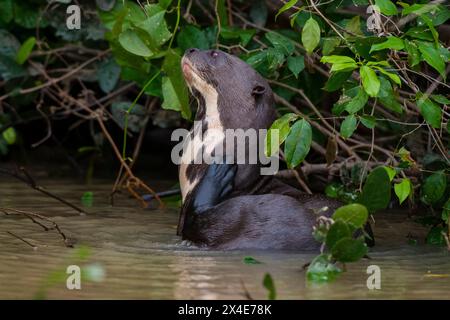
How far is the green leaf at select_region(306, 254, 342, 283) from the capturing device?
3367mm

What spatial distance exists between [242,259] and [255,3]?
2.03 meters

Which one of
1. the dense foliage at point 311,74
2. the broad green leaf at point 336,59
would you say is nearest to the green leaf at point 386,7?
the dense foliage at point 311,74

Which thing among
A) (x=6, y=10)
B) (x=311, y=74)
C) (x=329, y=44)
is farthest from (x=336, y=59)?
(x=6, y=10)

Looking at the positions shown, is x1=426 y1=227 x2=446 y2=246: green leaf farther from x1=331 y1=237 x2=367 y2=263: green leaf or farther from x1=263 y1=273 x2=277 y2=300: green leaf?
x1=263 y1=273 x2=277 y2=300: green leaf

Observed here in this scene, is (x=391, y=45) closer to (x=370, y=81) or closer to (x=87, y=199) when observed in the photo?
(x=370, y=81)

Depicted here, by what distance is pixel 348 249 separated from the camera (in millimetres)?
3328

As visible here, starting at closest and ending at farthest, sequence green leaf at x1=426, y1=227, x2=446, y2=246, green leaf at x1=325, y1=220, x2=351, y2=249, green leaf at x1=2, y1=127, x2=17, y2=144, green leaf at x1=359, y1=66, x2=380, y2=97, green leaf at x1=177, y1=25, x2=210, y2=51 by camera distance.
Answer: green leaf at x1=325, y1=220, x2=351, y2=249
green leaf at x1=359, y1=66, x2=380, y2=97
green leaf at x1=426, y1=227, x2=446, y2=246
green leaf at x1=177, y1=25, x2=210, y2=51
green leaf at x1=2, y1=127, x2=17, y2=144

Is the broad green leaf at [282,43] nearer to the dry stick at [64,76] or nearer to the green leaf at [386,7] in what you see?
the green leaf at [386,7]

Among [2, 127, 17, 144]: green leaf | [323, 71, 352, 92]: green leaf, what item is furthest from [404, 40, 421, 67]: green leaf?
[2, 127, 17, 144]: green leaf

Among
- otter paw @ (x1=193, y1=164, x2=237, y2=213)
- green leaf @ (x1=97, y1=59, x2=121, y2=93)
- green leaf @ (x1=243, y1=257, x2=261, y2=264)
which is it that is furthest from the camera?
green leaf @ (x1=97, y1=59, x2=121, y2=93)

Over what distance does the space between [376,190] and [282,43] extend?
3.48ft

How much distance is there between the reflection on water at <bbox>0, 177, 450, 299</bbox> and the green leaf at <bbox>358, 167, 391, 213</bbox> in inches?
8.5

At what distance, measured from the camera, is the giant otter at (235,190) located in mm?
3928

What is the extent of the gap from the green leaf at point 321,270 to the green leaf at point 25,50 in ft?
8.56
